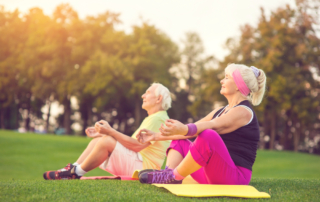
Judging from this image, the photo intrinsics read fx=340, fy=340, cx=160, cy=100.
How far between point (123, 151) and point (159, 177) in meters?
1.16

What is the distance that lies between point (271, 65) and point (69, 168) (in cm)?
2430

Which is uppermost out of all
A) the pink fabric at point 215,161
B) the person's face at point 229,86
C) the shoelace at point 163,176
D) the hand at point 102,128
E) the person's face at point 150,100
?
the person's face at point 229,86

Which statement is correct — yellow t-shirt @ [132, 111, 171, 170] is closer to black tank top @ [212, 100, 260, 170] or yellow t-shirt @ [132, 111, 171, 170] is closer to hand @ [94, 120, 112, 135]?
hand @ [94, 120, 112, 135]

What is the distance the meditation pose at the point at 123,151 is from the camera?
492cm

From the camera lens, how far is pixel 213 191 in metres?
3.65

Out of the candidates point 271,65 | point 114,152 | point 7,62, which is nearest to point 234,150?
point 114,152

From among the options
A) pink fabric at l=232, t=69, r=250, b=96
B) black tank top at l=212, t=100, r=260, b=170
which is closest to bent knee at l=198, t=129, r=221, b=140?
black tank top at l=212, t=100, r=260, b=170

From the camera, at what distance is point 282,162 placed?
20438mm

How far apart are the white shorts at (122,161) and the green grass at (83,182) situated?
1.57ft

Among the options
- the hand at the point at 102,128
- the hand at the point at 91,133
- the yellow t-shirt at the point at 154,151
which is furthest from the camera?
the hand at the point at 91,133

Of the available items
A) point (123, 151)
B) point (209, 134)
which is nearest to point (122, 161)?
point (123, 151)

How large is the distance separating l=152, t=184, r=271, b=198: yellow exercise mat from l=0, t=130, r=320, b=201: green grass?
0.07 m

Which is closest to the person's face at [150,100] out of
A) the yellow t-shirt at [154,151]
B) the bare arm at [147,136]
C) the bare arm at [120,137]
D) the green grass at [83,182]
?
the yellow t-shirt at [154,151]

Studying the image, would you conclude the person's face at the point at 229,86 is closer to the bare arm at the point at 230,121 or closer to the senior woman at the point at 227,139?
the senior woman at the point at 227,139
